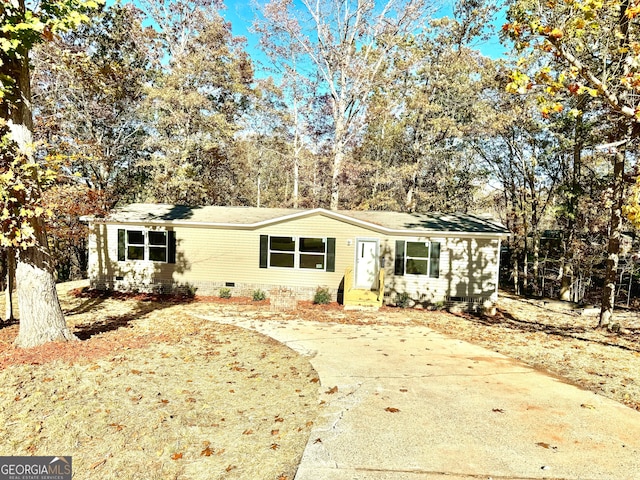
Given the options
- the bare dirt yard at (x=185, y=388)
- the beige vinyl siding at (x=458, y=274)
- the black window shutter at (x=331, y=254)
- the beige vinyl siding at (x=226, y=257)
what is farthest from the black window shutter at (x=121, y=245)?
the beige vinyl siding at (x=458, y=274)

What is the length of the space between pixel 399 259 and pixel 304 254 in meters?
3.62

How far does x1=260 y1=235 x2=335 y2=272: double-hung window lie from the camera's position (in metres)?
14.4

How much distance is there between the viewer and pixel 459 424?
4.59 m

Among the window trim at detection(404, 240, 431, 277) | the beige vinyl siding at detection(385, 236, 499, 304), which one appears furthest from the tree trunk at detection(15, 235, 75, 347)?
the window trim at detection(404, 240, 431, 277)

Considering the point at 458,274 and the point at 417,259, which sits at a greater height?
the point at 417,259

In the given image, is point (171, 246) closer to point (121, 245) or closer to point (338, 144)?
point (121, 245)

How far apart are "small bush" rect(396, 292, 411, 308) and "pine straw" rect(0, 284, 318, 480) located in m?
6.79

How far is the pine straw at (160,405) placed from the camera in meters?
3.88

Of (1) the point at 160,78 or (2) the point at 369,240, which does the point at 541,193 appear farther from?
(1) the point at 160,78

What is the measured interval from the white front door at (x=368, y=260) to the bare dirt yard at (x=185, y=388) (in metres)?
3.13

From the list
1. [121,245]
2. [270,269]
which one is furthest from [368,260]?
[121,245]

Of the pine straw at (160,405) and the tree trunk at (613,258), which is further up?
the tree trunk at (613,258)

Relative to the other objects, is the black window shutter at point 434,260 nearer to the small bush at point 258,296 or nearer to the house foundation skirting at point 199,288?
the house foundation skirting at point 199,288

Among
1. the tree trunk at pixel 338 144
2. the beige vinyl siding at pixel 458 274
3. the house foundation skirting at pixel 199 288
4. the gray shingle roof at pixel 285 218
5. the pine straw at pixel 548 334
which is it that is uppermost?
the tree trunk at pixel 338 144
